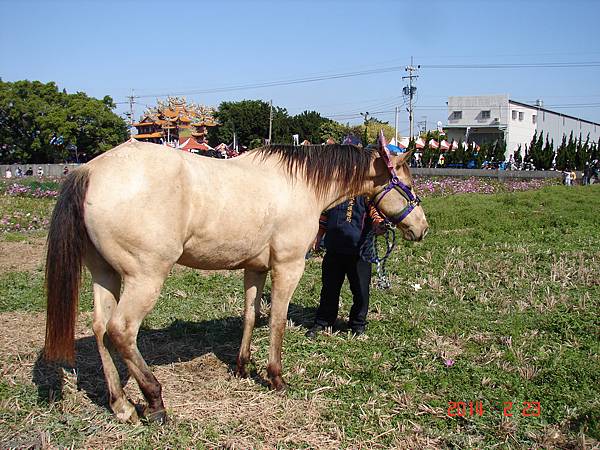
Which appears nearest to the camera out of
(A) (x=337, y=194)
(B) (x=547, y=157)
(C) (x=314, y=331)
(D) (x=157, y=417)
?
(D) (x=157, y=417)

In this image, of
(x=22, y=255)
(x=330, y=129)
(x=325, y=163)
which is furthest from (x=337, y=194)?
(x=330, y=129)

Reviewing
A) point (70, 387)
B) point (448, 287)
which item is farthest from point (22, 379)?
point (448, 287)

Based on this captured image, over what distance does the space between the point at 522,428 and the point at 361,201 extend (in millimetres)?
2942

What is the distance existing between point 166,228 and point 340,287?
277 centimetres

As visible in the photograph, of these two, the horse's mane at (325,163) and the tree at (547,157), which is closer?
the horse's mane at (325,163)

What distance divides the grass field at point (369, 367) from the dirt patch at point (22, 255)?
177mm

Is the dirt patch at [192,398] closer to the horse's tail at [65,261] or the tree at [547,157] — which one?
the horse's tail at [65,261]

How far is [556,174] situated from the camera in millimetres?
28750

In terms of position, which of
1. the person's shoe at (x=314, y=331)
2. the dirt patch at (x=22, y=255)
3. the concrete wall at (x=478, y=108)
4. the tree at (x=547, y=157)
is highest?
the concrete wall at (x=478, y=108)

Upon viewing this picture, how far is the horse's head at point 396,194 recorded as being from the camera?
521 centimetres

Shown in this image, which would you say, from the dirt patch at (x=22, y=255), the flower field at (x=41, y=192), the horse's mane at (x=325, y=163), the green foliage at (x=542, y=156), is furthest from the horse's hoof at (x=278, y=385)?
the green foliage at (x=542, y=156)

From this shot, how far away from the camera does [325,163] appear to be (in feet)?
16.4

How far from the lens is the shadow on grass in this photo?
15.2 feet

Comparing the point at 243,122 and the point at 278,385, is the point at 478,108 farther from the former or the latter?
the point at 278,385
